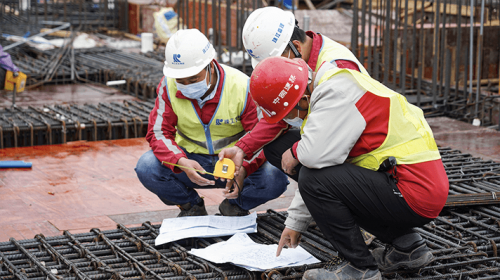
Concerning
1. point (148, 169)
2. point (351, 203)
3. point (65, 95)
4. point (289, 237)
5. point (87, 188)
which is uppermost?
point (351, 203)

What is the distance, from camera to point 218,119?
4.06 meters

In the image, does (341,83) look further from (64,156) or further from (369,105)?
(64,156)

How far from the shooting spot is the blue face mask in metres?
3.91

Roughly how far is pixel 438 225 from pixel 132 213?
2.04m

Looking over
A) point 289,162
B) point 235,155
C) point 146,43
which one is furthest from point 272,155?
point 146,43

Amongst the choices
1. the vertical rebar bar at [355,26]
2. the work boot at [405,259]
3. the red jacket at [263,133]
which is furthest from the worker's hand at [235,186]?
the vertical rebar bar at [355,26]

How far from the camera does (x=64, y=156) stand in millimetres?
6090

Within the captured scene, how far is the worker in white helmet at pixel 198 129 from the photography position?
12.9 ft

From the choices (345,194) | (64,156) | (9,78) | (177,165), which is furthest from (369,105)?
(9,78)

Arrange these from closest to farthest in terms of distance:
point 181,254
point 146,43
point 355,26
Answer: point 181,254, point 355,26, point 146,43

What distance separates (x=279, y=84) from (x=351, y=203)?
65 cm

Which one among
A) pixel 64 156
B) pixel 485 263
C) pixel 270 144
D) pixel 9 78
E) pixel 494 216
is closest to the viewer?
pixel 485 263

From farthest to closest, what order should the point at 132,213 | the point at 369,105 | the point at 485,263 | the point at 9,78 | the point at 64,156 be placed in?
the point at 9,78
the point at 64,156
the point at 132,213
the point at 485,263
the point at 369,105

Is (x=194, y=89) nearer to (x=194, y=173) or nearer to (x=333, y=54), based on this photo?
(x=194, y=173)
